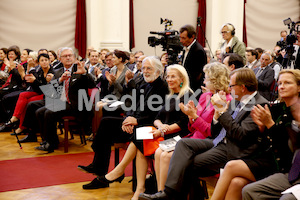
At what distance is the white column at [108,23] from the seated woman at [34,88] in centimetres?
288

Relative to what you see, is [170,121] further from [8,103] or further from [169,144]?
[8,103]

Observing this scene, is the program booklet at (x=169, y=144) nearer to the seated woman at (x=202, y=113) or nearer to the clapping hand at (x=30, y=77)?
the seated woman at (x=202, y=113)

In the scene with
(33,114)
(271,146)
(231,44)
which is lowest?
(33,114)

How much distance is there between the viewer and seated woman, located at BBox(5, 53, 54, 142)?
6.05 metres

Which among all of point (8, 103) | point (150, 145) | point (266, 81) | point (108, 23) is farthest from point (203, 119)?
point (108, 23)

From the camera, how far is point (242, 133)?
2.59m

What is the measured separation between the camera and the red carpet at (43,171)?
4.02 metres

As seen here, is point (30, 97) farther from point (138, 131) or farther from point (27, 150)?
point (138, 131)

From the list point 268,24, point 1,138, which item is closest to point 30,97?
point 1,138

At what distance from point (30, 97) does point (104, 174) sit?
10.5ft

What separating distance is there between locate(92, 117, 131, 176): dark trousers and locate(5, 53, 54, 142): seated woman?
230cm

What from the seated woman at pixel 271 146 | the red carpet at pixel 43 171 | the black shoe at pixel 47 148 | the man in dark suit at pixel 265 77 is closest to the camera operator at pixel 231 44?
the man in dark suit at pixel 265 77

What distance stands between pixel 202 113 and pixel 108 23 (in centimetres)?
627

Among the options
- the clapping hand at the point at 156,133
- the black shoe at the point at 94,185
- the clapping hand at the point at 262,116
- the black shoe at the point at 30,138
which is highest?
the clapping hand at the point at 262,116
